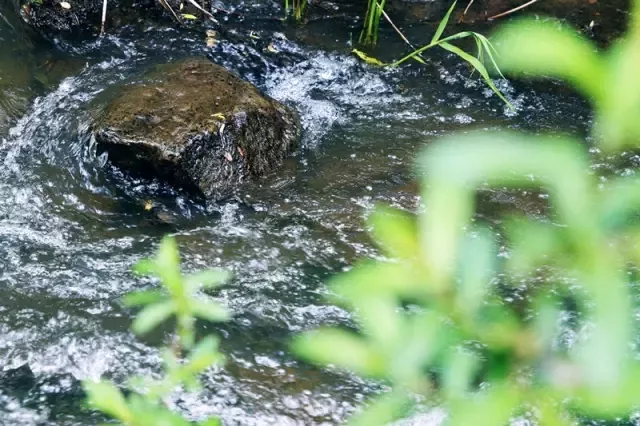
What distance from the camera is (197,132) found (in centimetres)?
314

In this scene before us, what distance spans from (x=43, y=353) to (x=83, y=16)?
3205 millimetres

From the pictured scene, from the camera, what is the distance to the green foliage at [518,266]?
385 mm

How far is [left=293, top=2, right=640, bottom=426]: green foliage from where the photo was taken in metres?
0.39

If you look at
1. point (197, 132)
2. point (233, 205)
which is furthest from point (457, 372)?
point (197, 132)

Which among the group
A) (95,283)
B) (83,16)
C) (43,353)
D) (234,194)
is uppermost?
(83,16)

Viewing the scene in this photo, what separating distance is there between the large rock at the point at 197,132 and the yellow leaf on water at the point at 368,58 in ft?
3.37

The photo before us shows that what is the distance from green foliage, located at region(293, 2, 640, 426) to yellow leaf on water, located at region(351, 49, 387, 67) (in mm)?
3883

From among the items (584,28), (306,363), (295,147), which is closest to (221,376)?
(306,363)

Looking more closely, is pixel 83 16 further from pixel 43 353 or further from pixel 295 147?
pixel 43 353

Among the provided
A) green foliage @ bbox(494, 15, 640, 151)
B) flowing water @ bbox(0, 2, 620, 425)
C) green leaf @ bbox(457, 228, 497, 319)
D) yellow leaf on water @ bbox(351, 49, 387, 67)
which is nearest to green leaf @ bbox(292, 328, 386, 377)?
green leaf @ bbox(457, 228, 497, 319)

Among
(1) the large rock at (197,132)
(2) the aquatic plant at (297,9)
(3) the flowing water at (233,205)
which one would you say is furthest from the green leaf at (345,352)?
(2) the aquatic plant at (297,9)

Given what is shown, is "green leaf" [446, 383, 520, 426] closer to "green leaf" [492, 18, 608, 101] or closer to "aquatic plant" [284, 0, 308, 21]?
"green leaf" [492, 18, 608, 101]

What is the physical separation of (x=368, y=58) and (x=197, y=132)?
1729 mm

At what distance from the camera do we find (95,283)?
246cm
